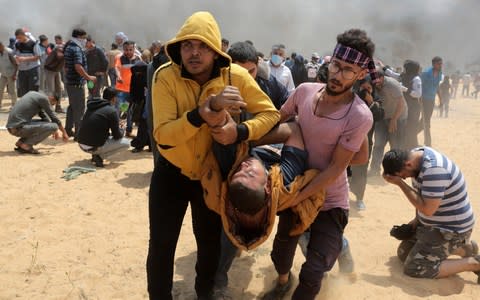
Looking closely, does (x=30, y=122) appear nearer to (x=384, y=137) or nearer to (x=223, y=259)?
(x=223, y=259)

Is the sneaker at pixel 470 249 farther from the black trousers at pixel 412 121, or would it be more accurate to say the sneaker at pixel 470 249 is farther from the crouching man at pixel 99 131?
the crouching man at pixel 99 131

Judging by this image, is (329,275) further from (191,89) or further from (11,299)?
(11,299)

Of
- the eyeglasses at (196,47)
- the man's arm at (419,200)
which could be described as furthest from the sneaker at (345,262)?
the eyeglasses at (196,47)

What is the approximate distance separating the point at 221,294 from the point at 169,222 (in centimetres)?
95

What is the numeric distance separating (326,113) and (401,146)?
5.08 meters

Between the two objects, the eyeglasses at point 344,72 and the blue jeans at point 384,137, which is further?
the blue jeans at point 384,137

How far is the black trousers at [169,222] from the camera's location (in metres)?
2.37

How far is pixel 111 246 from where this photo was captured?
392 cm

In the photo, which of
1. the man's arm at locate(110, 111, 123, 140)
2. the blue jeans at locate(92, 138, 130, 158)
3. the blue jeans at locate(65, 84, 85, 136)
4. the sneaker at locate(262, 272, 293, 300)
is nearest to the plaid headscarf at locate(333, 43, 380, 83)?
the sneaker at locate(262, 272, 293, 300)

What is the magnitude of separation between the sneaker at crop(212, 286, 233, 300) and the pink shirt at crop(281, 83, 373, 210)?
1.07 m

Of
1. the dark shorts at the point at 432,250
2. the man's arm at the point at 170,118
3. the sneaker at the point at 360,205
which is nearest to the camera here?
the man's arm at the point at 170,118

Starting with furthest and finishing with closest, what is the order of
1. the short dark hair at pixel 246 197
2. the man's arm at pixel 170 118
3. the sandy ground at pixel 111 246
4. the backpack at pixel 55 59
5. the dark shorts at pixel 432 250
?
the backpack at pixel 55 59, the dark shorts at pixel 432 250, the sandy ground at pixel 111 246, the short dark hair at pixel 246 197, the man's arm at pixel 170 118

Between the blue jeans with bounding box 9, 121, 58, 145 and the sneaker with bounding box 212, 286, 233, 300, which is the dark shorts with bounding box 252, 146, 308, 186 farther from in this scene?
the blue jeans with bounding box 9, 121, 58, 145

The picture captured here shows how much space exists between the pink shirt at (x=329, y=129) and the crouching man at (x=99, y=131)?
14.1ft
